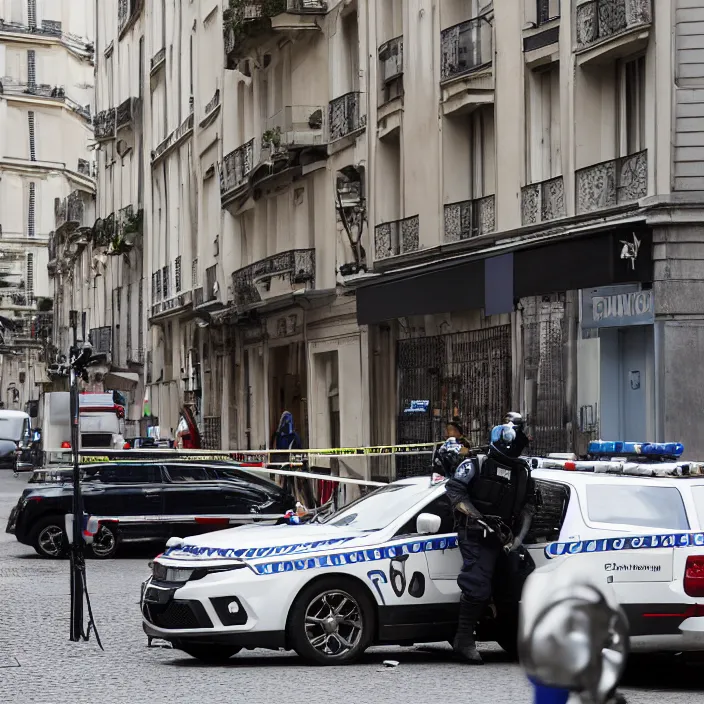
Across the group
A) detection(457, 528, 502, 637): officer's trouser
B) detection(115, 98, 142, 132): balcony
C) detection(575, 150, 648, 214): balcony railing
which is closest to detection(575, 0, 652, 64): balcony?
Answer: detection(575, 150, 648, 214): balcony railing

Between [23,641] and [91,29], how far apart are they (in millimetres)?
92119

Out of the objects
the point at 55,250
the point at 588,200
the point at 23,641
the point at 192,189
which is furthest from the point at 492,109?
the point at 55,250

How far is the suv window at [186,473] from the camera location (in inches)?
917

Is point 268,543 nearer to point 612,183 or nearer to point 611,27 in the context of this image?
point 612,183

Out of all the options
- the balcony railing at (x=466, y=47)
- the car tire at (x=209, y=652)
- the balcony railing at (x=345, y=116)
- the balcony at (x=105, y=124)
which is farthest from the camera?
the balcony at (x=105, y=124)

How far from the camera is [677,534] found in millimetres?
11031

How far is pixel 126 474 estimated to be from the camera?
23.3 m

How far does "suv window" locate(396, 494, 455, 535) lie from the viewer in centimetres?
1185

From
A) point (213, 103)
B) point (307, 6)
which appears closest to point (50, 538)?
point (307, 6)

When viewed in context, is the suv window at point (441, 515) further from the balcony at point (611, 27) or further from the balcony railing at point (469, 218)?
the balcony railing at point (469, 218)

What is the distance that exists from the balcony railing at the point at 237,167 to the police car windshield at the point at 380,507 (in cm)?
2679

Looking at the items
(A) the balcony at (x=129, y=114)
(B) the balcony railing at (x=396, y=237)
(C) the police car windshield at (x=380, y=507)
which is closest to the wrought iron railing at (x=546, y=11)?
(B) the balcony railing at (x=396, y=237)

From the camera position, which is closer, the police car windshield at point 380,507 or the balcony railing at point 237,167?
the police car windshield at point 380,507

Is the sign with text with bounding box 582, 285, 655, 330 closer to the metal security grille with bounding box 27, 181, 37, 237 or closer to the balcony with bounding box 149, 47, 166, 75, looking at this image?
the balcony with bounding box 149, 47, 166, 75
